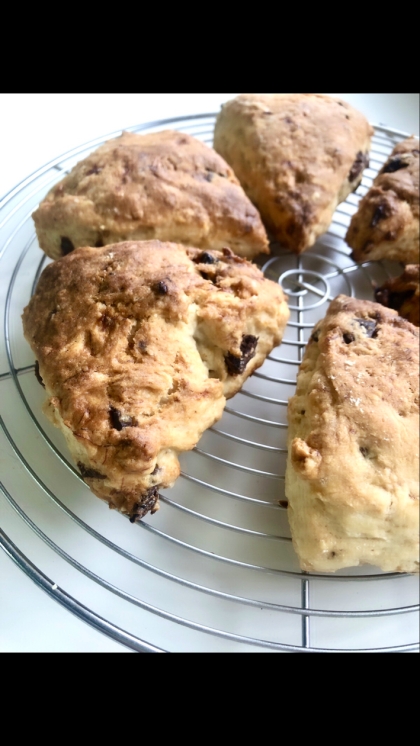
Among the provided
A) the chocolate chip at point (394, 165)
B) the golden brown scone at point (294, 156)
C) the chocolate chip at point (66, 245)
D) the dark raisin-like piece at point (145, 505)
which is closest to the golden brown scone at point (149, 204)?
the chocolate chip at point (66, 245)

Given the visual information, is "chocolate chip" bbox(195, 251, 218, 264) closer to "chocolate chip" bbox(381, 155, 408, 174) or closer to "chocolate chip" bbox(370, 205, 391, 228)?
"chocolate chip" bbox(370, 205, 391, 228)

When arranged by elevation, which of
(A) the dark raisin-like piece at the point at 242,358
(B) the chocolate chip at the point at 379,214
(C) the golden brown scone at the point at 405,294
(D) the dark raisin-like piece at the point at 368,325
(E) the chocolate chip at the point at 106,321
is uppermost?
(B) the chocolate chip at the point at 379,214

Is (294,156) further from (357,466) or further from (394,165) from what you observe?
(357,466)

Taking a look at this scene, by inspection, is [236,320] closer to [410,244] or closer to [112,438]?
[112,438]

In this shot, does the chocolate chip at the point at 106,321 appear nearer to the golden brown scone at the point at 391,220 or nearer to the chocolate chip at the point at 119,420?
the chocolate chip at the point at 119,420

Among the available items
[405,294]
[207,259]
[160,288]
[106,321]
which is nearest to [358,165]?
[405,294]

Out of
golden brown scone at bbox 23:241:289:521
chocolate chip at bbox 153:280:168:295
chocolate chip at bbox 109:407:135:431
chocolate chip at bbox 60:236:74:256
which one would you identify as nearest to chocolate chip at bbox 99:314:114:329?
golden brown scone at bbox 23:241:289:521
